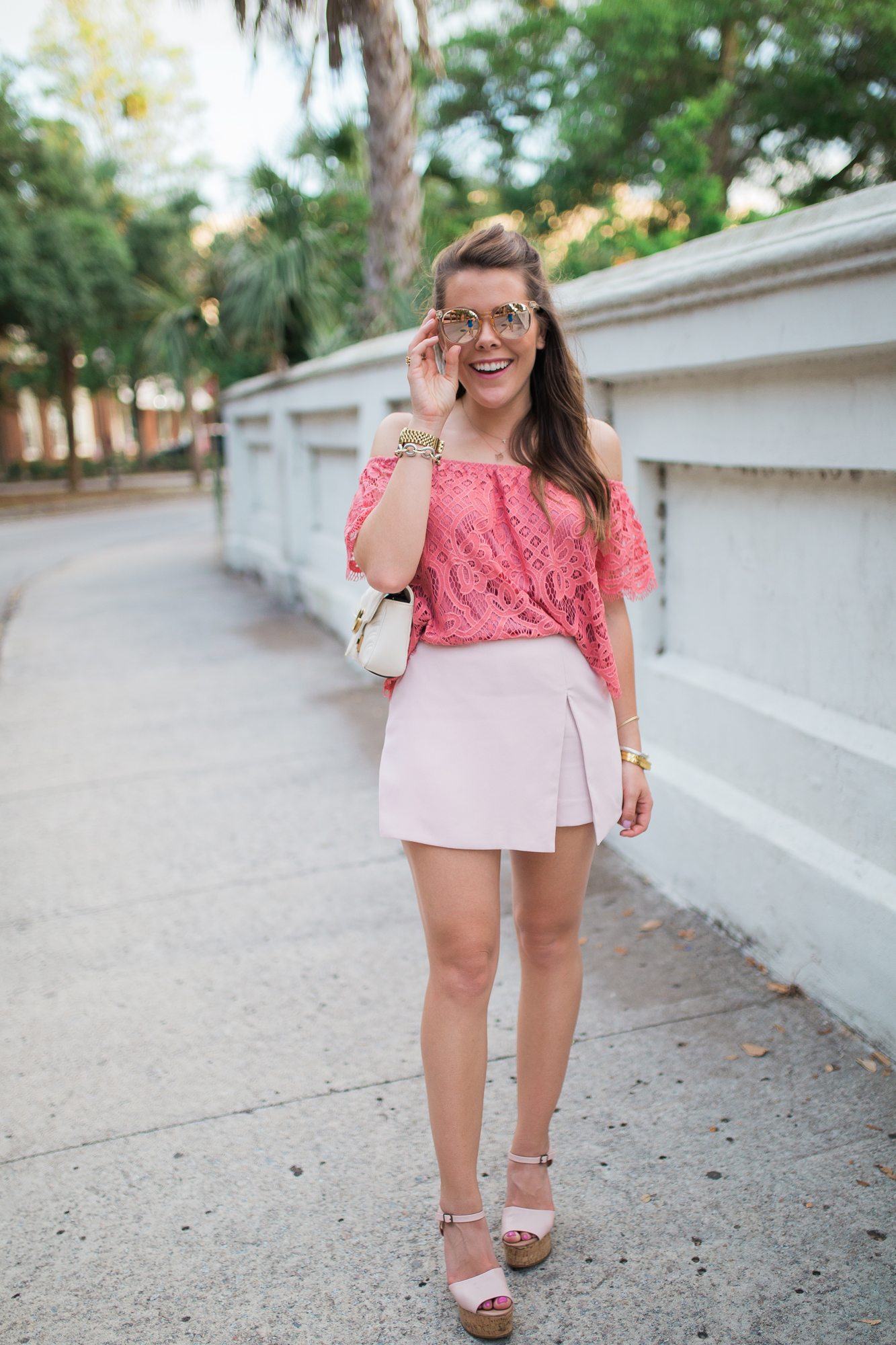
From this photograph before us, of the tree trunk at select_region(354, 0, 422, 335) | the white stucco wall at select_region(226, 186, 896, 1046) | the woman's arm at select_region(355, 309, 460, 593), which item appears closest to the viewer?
the woman's arm at select_region(355, 309, 460, 593)

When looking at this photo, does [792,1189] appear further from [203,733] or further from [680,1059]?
[203,733]

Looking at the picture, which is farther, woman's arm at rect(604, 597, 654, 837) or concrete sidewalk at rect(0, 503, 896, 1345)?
woman's arm at rect(604, 597, 654, 837)

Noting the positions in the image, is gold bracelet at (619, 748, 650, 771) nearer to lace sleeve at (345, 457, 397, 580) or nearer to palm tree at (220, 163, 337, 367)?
lace sleeve at (345, 457, 397, 580)

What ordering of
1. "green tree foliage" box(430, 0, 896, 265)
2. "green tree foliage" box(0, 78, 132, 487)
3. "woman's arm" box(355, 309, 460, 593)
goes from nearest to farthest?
1. "woman's arm" box(355, 309, 460, 593)
2. "green tree foliage" box(430, 0, 896, 265)
3. "green tree foliage" box(0, 78, 132, 487)

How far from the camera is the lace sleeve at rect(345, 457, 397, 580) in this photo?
1.96 metres

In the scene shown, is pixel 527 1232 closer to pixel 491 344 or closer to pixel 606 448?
pixel 606 448

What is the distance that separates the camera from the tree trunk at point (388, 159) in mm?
8125

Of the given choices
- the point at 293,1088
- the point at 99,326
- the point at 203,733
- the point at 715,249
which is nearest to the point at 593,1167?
the point at 293,1088

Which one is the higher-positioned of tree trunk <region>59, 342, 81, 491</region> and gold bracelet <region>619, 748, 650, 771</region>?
tree trunk <region>59, 342, 81, 491</region>

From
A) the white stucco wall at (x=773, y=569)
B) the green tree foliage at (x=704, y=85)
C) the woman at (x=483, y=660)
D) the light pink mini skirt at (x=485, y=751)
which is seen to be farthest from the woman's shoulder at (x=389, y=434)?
the green tree foliage at (x=704, y=85)

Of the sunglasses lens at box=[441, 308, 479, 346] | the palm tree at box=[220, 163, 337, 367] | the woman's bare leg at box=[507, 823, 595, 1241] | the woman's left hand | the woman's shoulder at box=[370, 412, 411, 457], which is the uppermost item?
the palm tree at box=[220, 163, 337, 367]

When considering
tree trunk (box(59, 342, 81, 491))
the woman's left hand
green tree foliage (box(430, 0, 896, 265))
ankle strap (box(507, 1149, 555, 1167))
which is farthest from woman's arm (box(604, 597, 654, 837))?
tree trunk (box(59, 342, 81, 491))

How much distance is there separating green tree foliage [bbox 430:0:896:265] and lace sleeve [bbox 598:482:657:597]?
48.4 feet

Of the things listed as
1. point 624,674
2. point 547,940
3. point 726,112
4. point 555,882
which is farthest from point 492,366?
point 726,112
